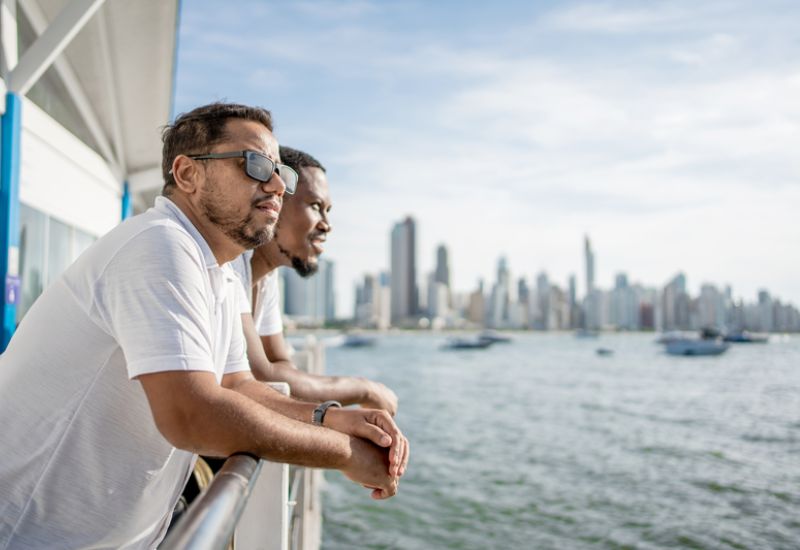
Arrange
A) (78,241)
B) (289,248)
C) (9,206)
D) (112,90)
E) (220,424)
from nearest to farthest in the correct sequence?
(220,424), (289,248), (9,206), (78,241), (112,90)

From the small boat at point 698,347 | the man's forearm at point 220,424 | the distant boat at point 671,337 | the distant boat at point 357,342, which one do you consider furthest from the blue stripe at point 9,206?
the distant boat at point 357,342

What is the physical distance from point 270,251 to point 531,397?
1233 inches

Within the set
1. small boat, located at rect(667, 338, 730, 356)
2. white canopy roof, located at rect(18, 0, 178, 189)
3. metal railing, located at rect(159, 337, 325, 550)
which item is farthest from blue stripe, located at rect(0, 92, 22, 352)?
small boat, located at rect(667, 338, 730, 356)

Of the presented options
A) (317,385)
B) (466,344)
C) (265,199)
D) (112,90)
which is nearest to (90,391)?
(265,199)

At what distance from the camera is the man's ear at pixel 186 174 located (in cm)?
158

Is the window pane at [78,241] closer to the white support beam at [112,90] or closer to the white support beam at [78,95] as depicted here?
the white support beam at [78,95]

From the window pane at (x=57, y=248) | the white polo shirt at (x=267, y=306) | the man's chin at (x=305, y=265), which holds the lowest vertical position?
the white polo shirt at (x=267, y=306)

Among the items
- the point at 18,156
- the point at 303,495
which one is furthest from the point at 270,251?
the point at 18,156

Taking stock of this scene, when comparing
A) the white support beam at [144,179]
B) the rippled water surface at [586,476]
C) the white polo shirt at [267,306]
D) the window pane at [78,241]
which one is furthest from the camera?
the rippled water surface at [586,476]

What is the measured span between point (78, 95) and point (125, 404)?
6.82m

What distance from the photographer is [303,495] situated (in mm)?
4434

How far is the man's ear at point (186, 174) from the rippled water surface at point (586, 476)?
33.0 feet

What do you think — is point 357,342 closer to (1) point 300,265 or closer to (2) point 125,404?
(1) point 300,265

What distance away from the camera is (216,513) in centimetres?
94
